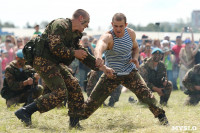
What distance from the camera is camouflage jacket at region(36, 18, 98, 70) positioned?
6.03 meters

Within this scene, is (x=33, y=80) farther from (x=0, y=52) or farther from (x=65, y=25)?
(x=0, y=52)

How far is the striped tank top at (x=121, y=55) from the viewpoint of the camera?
6.79 m

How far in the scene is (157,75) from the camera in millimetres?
10867

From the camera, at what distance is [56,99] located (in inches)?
245

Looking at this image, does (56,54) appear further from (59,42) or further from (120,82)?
(120,82)

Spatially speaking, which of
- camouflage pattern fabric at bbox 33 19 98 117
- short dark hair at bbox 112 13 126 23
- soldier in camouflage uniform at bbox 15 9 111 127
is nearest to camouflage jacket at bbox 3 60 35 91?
soldier in camouflage uniform at bbox 15 9 111 127

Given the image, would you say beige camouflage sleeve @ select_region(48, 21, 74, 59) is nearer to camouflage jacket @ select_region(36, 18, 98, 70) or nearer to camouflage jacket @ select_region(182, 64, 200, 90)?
camouflage jacket @ select_region(36, 18, 98, 70)

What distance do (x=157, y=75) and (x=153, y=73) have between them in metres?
0.13

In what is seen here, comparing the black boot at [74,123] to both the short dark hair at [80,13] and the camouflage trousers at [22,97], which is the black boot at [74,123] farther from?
the camouflage trousers at [22,97]

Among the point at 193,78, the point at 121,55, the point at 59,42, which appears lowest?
the point at 193,78

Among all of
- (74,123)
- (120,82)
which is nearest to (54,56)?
(74,123)

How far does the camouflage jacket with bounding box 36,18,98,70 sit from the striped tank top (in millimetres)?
549

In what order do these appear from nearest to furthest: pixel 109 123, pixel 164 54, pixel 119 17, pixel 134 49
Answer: pixel 119 17, pixel 134 49, pixel 109 123, pixel 164 54

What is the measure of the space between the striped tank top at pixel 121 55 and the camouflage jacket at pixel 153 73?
12.8 feet
